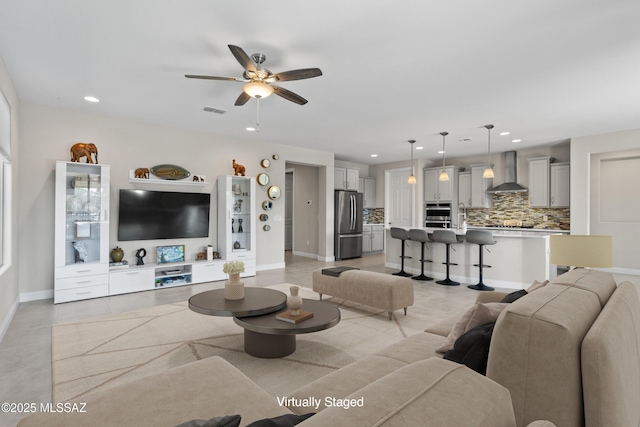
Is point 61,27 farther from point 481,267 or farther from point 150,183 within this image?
point 481,267

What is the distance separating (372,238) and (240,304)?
728 cm

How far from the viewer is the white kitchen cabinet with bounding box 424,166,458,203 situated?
343 inches

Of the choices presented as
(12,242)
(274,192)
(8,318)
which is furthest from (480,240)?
(12,242)

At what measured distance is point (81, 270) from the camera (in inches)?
184

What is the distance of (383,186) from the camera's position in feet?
33.6

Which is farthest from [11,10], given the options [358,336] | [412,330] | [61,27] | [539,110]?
[539,110]

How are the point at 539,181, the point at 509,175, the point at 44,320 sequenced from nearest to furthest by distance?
the point at 44,320
the point at 539,181
the point at 509,175

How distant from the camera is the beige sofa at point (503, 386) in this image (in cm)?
84

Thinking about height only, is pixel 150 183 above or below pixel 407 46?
below

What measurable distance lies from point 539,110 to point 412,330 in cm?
366

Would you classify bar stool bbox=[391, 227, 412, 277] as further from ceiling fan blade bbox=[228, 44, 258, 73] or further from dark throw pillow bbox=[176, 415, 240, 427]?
dark throw pillow bbox=[176, 415, 240, 427]

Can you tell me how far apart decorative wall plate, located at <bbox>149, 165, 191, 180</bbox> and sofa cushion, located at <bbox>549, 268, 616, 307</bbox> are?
5.47 m

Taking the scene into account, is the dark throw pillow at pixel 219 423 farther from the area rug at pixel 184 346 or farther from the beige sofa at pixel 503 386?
the area rug at pixel 184 346

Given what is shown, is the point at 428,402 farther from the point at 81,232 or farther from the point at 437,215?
the point at 437,215
